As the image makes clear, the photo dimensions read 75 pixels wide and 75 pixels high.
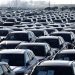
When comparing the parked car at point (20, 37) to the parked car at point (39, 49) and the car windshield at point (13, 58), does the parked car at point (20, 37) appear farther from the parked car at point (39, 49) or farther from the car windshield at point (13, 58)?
the car windshield at point (13, 58)

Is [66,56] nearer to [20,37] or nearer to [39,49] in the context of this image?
[39,49]

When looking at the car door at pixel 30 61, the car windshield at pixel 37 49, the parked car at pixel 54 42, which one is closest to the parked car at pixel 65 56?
the car door at pixel 30 61

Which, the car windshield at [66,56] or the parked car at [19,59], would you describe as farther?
the car windshield at [66,56]

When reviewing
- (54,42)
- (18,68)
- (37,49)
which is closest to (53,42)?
(54,42)

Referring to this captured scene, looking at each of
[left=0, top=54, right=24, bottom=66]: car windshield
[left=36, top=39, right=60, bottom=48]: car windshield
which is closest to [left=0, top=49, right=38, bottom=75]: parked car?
[left=0, top=54, right=24, bottom=66]: car windshield

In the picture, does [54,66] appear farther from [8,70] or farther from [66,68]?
[8,70]

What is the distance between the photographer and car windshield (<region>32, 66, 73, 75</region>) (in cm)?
1023

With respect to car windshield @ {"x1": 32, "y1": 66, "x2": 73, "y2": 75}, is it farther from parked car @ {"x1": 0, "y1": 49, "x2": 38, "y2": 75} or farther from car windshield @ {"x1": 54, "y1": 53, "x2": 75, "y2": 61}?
car windshield @ {"x1": 54, "y1": 53, "x2": 75, "y2": 61}

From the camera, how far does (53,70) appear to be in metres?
10.4

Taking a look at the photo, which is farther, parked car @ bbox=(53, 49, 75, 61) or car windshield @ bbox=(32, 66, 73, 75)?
parked car @ bbox=(53, 49, 75, 61)

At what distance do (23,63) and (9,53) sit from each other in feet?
2.39

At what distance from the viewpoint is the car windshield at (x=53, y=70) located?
10234mm

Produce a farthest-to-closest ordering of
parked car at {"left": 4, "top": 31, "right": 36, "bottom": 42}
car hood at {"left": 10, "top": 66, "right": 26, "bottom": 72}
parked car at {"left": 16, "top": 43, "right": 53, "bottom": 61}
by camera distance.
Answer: parked car at {"left": 4, "top": 31, "right": 36, "bottom": 42}, parked car at {"left": 16, "top": 43, "right": 53, "bottom": 61}, car hood at {"left": 10, "top": 66, "right": 26, "bottom": 72}

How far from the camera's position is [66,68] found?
34.3 ft
